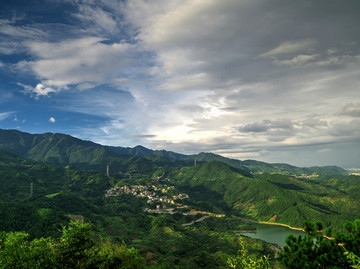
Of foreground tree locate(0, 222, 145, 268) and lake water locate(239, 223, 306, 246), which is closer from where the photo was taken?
foreground tree locate(0, 222, 145, 268)

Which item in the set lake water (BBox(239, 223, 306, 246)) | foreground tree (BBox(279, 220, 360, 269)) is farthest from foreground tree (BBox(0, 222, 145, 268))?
lake water (BBox(239, 223, 306, 246))

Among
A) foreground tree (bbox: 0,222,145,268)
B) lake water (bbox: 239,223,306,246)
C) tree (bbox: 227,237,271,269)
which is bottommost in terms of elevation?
lake water (bbox: 239,223,306,246)

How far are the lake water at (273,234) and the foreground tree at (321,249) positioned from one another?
6146 inches

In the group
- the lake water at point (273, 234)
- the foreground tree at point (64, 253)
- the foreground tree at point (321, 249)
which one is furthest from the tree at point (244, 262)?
the lake water at point (273, 234)

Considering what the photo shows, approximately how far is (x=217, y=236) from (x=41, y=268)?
130m

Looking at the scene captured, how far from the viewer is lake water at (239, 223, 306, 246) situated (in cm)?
A: 15125

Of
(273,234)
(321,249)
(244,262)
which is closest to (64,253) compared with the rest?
(244,262)

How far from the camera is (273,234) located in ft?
554

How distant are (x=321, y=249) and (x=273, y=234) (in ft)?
601

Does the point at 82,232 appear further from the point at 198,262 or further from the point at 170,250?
the point at 170,250

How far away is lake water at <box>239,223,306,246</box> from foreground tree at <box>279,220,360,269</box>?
512 feet

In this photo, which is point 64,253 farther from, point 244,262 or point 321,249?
point 321,249

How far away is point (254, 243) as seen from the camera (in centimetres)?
11725

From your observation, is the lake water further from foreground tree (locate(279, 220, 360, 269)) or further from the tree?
the tree
